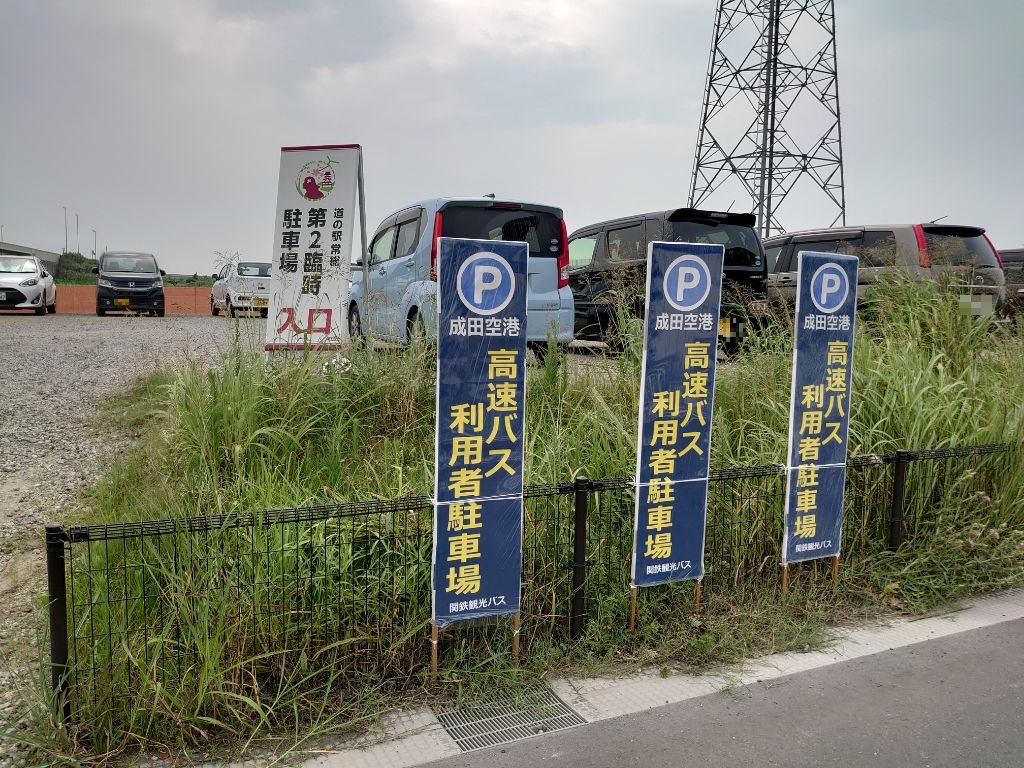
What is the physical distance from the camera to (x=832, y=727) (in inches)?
114

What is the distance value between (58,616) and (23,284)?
18.4 meters

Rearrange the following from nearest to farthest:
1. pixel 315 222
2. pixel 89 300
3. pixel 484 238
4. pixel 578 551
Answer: pixel 578 551, pixel 315 222, pixel 484 238, pixel 89 300

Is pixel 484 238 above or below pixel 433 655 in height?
above

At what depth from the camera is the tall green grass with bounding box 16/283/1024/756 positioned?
9.42 ft

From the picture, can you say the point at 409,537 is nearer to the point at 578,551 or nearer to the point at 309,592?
the point at 309,592

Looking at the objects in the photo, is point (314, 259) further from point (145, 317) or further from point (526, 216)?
point (145, 317)

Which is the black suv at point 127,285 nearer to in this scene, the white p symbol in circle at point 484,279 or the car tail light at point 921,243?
the car tail light at point 921,243

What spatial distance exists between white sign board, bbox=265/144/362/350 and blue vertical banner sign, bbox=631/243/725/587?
11.5ft

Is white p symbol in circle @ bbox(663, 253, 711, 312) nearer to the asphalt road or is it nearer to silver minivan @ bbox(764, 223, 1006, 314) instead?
the asphalt road

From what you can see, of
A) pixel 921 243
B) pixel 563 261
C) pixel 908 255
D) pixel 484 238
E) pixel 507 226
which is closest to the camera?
pixel 484 238

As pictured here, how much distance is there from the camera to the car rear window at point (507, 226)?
7.73 metres

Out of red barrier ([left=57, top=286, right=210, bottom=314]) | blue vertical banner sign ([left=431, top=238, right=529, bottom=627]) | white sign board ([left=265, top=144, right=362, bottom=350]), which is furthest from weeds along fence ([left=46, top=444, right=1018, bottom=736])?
red barrier ([left=57, top=286, right=210, bottom=314])

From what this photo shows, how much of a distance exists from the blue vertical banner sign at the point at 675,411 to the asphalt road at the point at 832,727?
668 millimetres

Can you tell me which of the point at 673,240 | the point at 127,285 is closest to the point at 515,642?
the point at 673,240
